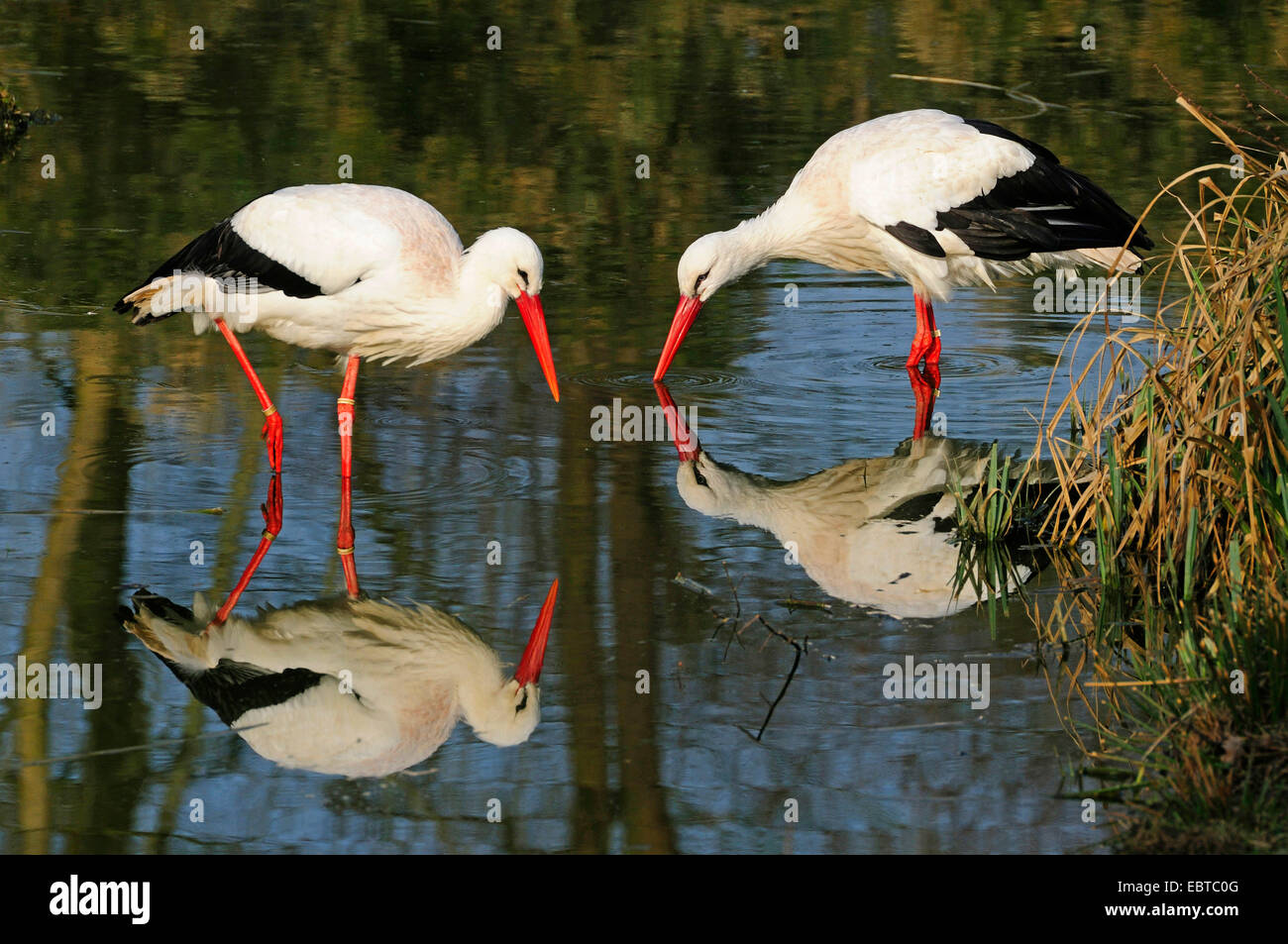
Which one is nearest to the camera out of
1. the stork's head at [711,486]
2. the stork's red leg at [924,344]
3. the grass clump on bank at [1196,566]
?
the grass clump on bank at [1196,566]

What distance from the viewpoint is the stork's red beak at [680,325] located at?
998 cm

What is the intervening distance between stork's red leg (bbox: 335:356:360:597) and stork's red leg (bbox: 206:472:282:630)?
259mm

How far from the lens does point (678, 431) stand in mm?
8984

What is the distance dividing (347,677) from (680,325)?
4.46 m

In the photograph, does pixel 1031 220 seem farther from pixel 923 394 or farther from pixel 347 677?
pixel 347 677

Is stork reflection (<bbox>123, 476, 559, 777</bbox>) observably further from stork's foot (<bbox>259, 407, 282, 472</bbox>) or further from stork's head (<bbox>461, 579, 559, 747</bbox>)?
stork's foot (<bbox>259, 407, 282, 472</bbox>)

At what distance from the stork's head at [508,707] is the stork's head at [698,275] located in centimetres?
408

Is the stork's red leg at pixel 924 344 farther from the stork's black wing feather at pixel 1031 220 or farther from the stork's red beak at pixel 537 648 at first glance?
the stork's red beak at pixel 537 648

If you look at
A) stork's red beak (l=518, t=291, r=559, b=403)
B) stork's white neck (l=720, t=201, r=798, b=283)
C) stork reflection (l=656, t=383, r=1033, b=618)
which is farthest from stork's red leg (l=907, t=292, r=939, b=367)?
stork's red beak (l=518, t=291, r=559, b=403)

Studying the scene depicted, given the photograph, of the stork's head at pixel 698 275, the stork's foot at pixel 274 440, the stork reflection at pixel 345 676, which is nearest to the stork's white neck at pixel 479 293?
the stork's foot at pixel 274 440

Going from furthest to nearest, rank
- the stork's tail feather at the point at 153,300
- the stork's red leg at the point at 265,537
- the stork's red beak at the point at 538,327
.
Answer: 1. the stork's tail feather at the point at 153,300
2. the stork's red beak at the point at 538,327
3. the stork's red leg at the point at 265,537

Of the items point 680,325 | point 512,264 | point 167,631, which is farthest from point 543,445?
point 167,631

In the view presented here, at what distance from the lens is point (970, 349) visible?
424 inches

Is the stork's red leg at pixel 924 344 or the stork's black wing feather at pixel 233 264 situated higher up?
the stork's black wing feather at pixel 233 264
